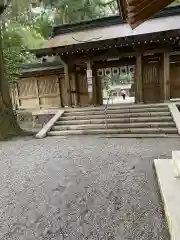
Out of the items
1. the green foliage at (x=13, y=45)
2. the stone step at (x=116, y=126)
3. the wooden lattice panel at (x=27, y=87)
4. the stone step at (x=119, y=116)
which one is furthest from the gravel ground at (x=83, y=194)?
the wooden lattice panel at (x=27, y=87)

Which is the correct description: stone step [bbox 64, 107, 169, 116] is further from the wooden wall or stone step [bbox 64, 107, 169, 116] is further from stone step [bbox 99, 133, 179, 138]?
the wooden wall

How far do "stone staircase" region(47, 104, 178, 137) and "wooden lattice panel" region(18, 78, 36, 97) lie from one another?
18.8 ft

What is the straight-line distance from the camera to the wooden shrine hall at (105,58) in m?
9.40

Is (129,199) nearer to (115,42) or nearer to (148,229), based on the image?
(148,229)

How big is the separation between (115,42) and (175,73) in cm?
400

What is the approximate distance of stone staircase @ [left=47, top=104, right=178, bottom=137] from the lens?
7.30m

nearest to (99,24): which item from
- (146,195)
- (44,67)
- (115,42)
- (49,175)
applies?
(115,42)

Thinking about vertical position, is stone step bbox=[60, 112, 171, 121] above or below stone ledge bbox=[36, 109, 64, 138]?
above

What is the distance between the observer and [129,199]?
122 inches

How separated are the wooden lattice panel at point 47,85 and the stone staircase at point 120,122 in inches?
187

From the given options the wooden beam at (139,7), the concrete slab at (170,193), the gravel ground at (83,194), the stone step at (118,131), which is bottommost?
the gravel ground at (83,194)

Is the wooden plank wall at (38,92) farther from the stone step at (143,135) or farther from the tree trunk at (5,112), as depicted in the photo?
the stone step at (143,135)

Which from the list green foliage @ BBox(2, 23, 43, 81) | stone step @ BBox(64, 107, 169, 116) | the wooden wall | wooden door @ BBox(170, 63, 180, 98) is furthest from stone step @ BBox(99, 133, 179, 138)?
green foliage @ BBox(2, 23, 43, 81)

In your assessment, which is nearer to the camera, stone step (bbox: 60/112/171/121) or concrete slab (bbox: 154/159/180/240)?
concrete slab (bbox: 154/159/180/240)
